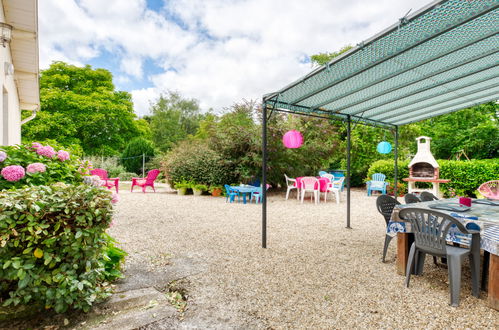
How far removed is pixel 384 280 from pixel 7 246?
3.26m

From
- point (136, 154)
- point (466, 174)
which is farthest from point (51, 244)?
point (136, 154)

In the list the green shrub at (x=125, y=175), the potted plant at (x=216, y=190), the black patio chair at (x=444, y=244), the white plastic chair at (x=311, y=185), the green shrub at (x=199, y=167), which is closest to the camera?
the black patio chair at (x=444, y=244)

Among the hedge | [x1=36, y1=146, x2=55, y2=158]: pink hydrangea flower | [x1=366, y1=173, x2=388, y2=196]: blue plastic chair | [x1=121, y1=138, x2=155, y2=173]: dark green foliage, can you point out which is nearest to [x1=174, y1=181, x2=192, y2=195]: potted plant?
[x1=366, y1=173, x2=388, y2=196]: blue plastic chair

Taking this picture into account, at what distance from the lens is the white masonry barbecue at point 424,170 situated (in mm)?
9084

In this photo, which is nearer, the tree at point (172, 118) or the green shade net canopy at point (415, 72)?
the green shade net canopy at point (415, 72)

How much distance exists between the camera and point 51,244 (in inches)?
70.6

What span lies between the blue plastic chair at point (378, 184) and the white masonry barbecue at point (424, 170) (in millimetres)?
831

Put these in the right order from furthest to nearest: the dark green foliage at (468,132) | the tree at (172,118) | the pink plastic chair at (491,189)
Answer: the tree at (172,118) < the dark green foliage at (468,132) < the pink plastic chair at (491,189)

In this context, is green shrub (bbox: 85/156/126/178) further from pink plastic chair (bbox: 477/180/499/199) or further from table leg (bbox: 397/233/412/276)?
pink plastic chair (bbox: 477/180/499/199)

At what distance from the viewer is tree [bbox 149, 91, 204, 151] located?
25.6 meters

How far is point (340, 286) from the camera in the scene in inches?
104

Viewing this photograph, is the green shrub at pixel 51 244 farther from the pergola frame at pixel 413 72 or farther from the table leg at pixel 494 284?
the table leg at pixel 494 284

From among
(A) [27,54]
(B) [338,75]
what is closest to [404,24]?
(B) [338,75]

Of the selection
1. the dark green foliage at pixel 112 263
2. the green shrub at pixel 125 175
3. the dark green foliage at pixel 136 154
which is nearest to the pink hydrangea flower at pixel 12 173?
the dark green foliage at pixel 112 263
